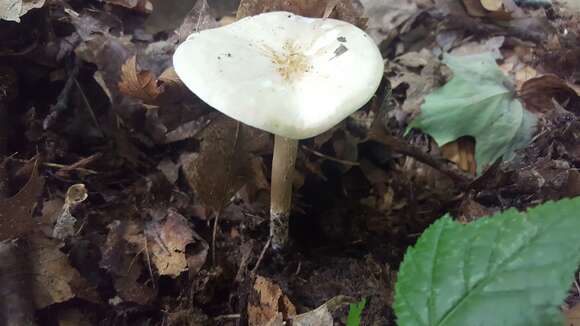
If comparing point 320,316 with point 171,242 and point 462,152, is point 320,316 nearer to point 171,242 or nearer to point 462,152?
point 171,242

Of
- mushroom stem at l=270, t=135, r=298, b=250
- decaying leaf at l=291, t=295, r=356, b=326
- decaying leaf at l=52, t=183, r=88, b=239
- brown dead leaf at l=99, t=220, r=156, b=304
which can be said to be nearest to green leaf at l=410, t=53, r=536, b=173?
mushroom stem at l=270, t=135, r=298, b=250

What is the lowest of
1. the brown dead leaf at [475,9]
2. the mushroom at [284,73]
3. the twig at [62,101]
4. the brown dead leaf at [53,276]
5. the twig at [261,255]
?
the twig at [261,255]

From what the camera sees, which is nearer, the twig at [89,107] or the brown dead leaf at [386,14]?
the twig at [89,107]

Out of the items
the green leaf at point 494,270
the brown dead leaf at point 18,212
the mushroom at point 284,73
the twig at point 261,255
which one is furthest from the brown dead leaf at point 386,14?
the brown dead leaf at point 18,212

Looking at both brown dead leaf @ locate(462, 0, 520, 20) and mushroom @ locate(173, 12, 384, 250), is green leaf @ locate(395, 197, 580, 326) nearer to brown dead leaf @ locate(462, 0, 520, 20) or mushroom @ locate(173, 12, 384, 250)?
mushroom @ locate(173, 12, 384, 250)

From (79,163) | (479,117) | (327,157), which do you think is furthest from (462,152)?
(79,163)

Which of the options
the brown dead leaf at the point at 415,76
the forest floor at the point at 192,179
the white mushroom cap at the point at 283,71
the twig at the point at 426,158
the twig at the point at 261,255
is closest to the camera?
the white mushroom cap at the point at 283,71

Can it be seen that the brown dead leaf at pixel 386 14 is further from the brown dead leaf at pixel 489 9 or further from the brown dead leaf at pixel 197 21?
the brown dead leaf at pixel 197 21

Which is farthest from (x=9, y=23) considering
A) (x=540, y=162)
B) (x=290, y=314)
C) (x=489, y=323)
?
(x=540, y=162)
